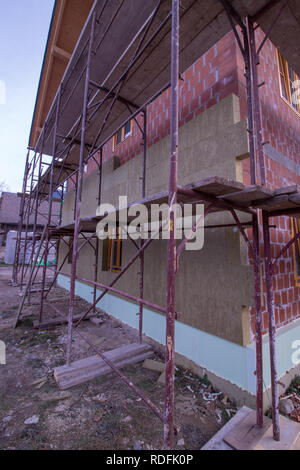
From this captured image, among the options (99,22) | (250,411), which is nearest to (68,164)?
(99,22)

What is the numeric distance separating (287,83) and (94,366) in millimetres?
8266

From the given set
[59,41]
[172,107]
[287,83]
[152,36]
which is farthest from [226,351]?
[59,41]

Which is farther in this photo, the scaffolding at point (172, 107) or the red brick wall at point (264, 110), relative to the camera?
the red brick wall at point (264, 110)

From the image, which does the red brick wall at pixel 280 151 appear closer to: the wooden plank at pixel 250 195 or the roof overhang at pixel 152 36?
the roof overhang at pixel 152 36

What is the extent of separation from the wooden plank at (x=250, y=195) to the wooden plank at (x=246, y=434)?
2676 mm

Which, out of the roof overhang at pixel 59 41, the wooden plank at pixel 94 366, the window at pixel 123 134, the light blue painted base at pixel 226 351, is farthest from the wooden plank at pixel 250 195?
the roof overhang at pixel 59 41

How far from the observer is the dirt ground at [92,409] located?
8.21 feet

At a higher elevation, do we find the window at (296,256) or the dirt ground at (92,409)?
the window at (296,256)

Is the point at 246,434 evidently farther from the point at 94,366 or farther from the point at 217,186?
the point at 217,186

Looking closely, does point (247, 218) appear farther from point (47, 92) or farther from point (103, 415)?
point (47, 92)

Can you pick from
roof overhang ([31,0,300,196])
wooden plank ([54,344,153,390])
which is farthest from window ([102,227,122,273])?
roof overhang ([31,0,300,196])

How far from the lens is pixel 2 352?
15.1 ft

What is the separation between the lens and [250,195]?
2.26 metres

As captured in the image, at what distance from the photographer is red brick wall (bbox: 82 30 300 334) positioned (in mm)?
3771
